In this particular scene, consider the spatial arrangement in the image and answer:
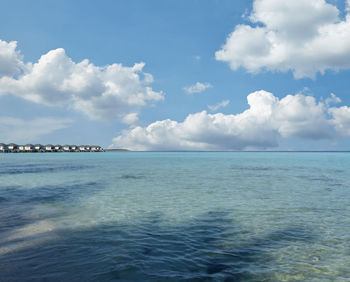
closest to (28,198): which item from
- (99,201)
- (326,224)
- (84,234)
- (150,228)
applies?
(99,201)

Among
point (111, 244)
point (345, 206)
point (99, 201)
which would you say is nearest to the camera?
point (111, 244)

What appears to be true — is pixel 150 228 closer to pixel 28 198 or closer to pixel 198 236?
pixel 198 236

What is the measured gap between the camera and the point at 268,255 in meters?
10.5

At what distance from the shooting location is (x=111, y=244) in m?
11.6

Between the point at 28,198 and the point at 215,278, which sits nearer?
the point at 215,278

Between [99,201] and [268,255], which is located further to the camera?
[99,201]

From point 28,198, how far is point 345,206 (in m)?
31.7

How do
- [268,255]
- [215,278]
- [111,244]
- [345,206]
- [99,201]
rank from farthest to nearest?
[99,201]
[345,206]
[111,244]
[268,255]
[215,278]

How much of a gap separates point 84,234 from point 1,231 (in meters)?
4.97

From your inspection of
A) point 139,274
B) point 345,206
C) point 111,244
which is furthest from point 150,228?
point 345,206

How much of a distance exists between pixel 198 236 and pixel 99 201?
13.1 meters

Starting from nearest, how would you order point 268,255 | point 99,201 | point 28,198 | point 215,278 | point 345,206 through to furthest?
1. point 215,278
2. point 268,255
3. point 345,206
4. point 99,201
5. point 28,198

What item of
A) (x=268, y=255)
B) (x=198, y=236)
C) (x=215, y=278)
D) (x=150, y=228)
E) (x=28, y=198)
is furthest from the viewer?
(x=28, y=198)

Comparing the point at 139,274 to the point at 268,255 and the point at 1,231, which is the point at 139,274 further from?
the point at 1,231
